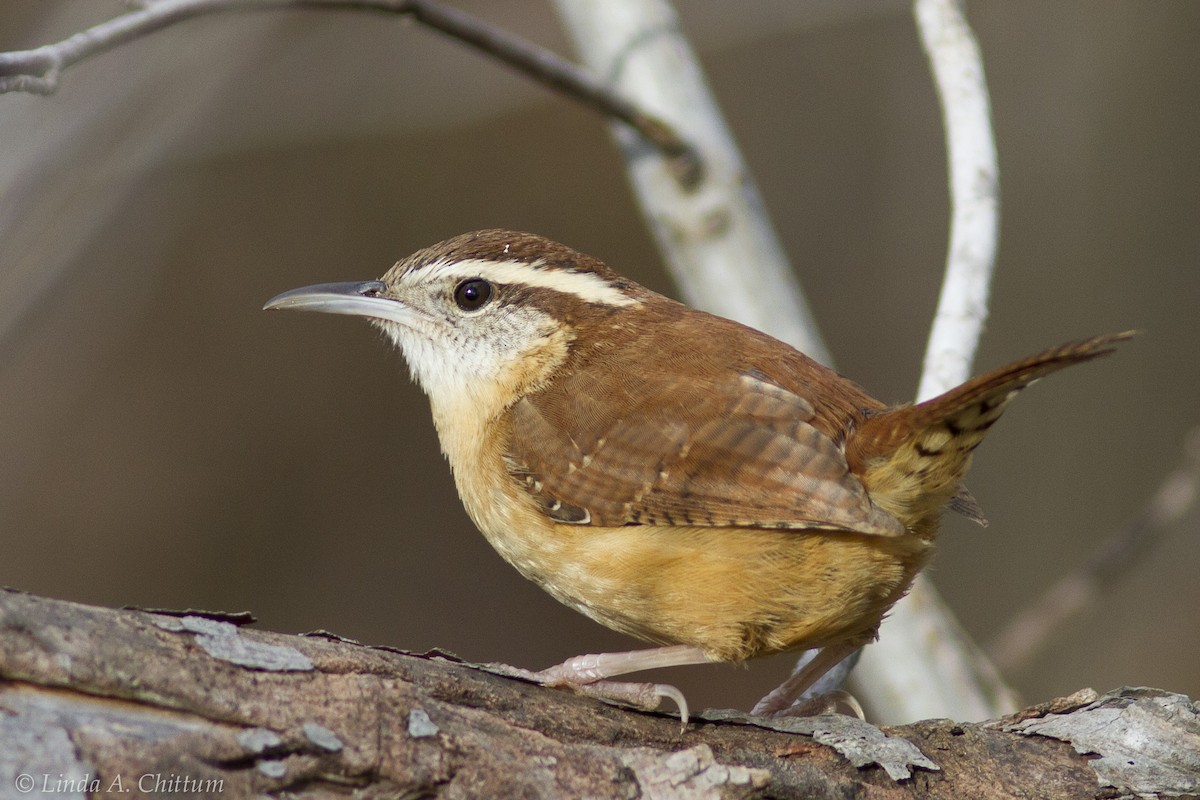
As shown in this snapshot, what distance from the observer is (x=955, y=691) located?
370cm

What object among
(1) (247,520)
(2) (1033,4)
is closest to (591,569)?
(1) (247,520)

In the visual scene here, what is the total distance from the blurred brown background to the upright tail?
4.17 metres

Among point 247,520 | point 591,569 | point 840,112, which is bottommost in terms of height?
point 247,520

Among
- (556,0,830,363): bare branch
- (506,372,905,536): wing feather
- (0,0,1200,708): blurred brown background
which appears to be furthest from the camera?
(0,0,1200,708): blurred brown background

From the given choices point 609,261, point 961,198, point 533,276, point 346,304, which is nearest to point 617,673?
point 533,276

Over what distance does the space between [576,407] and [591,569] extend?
493mm

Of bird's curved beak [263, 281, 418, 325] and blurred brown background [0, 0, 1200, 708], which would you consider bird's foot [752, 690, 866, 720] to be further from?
blurred brown background [0, 0, 1200, 708]

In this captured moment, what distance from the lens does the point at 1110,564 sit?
4.41 meters

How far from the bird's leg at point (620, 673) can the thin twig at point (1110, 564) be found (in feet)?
6.57

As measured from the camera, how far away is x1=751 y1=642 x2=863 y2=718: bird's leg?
10.7 ft

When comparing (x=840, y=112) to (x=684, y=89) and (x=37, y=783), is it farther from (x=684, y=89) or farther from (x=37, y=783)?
(x=37, y=783)

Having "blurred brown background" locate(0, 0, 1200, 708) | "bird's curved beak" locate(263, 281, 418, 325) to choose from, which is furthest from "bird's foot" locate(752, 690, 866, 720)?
"blurred brown background" locate(0, 0, 1200, 708)

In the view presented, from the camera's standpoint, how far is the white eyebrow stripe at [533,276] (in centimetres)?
359

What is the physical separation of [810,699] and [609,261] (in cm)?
572
